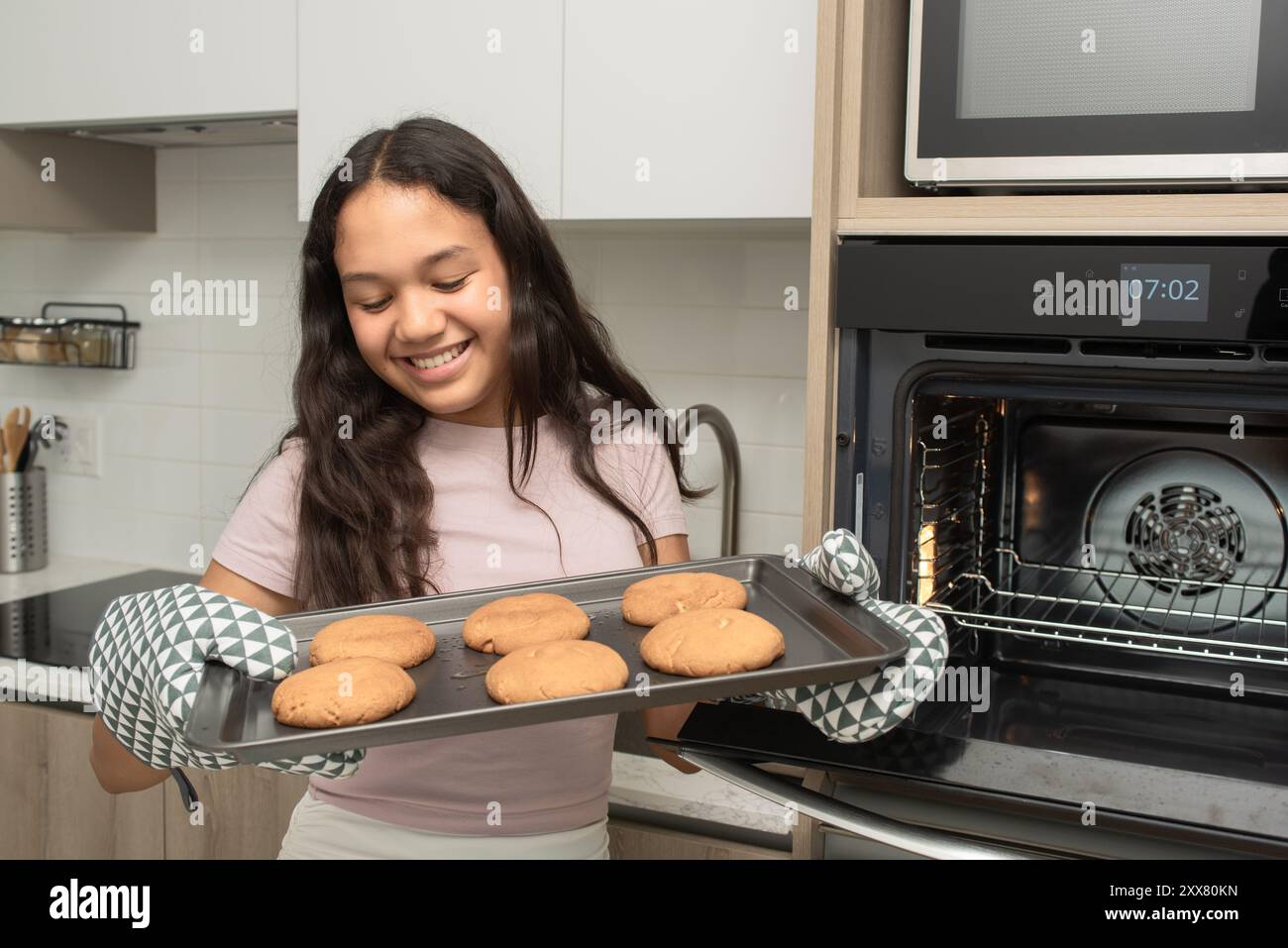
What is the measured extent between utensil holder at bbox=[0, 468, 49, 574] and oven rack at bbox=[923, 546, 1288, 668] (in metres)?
1.85

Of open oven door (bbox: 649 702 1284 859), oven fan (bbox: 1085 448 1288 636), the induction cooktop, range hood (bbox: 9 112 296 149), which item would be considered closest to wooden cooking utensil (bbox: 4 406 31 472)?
the induction cooktop

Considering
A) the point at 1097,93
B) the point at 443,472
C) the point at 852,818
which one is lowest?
the point at 852,818

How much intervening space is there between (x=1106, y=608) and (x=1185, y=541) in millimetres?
94

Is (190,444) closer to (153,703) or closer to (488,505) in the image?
(488,505)

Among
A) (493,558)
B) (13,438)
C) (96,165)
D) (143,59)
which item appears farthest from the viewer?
(13,438)

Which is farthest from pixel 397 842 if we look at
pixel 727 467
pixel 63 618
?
pixel 63 618

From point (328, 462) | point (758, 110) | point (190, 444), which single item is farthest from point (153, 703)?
point (190, 444)

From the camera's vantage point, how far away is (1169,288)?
2.92 ft

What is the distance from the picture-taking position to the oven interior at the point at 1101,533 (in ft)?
3.41

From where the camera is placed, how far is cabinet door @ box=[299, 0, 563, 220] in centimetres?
150

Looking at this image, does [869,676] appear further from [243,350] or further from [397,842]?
[243,350]

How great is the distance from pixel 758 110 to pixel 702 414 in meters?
0.51

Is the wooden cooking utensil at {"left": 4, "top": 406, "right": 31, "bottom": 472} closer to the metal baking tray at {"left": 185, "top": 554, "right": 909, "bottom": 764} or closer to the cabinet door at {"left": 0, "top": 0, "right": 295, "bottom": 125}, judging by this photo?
the cabinet door at {"left": 0, "top": 0, "right": 295, "bottom": 125}

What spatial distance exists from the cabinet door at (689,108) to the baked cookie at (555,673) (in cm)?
72
